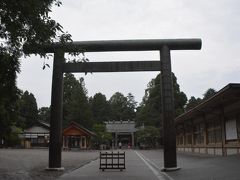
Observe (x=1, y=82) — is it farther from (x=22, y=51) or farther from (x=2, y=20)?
(x=2, y=20)

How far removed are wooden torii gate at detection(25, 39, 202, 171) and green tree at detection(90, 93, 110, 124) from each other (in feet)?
343

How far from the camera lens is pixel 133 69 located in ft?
74.1

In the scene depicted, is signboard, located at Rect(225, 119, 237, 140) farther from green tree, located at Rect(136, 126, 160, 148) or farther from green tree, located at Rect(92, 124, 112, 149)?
green tree, located at Rect(92, 124, 112, 149)

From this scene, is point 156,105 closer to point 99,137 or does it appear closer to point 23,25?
point 99,137

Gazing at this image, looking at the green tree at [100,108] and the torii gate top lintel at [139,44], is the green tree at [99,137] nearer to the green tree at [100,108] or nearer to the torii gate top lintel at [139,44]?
the green tree at [100,108]

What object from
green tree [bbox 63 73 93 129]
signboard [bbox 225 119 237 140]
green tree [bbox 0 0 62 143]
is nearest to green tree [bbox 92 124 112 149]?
green tree [bbox 63 73 93 129]

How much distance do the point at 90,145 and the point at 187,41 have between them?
61.4 m

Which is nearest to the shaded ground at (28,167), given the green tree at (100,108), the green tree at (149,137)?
the green tree at (149,137)

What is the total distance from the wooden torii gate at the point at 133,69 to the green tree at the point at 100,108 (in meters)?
104

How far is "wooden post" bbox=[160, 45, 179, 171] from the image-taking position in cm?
2142

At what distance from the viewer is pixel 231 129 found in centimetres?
2794

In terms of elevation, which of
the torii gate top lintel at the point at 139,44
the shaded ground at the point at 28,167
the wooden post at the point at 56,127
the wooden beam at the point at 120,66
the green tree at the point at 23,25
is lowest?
the shaded ground at the point at 28,167

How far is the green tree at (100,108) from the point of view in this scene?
129 metres

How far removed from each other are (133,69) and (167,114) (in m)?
3.17
